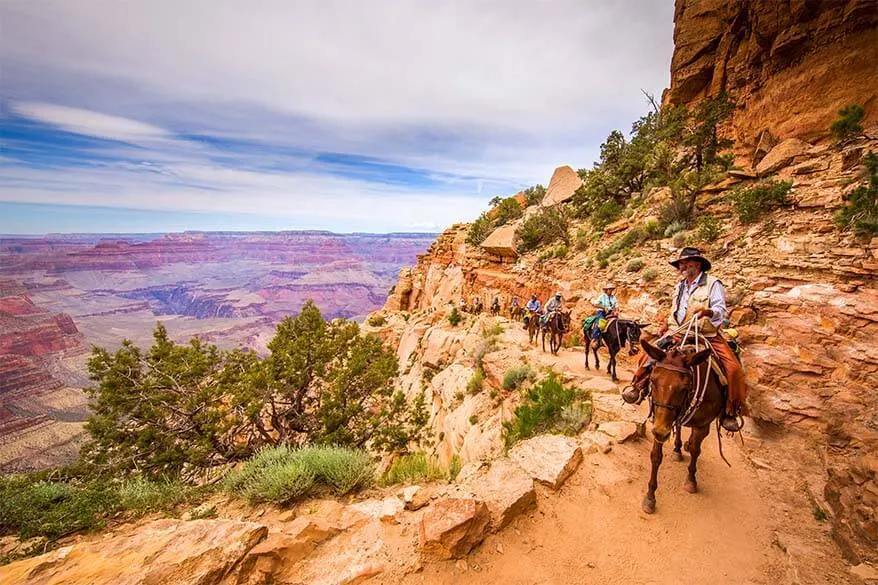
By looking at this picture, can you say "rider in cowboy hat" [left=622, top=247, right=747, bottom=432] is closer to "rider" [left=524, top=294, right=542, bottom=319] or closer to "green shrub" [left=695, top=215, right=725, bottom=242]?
"green shrub" [left=695, top=215, right=725, bottom=242]

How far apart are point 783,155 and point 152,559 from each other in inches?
751

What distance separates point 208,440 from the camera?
973cm

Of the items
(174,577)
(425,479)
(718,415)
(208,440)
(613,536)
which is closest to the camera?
(174,577)

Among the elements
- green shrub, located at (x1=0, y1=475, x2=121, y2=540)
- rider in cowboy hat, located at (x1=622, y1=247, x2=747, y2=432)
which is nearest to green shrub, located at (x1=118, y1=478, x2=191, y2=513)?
green shrub, located at (x1=0, y1=475, x2=121, y2=540)

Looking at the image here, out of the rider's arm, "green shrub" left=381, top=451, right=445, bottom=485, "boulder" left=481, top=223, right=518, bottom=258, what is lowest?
"green shrub" left=381, top=451, right=445, bottom=485

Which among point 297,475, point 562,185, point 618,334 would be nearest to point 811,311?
point 618,334

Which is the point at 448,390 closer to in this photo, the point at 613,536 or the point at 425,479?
the point at 425,479

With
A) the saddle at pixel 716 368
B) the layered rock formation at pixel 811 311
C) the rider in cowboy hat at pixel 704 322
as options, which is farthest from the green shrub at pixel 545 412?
the saddle at pixel 716 368

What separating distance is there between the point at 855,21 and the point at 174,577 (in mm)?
23141

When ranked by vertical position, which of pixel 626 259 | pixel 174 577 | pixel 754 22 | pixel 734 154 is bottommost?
pixel 174 577

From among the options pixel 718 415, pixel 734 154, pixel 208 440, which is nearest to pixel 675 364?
pixel 718 415

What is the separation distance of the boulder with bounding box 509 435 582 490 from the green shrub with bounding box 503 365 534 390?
3.70 m

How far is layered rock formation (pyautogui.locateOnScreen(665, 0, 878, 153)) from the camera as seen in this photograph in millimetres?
12367

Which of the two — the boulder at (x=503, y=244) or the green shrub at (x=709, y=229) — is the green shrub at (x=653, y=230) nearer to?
Result: the green shrub at (x=709, y=229)
